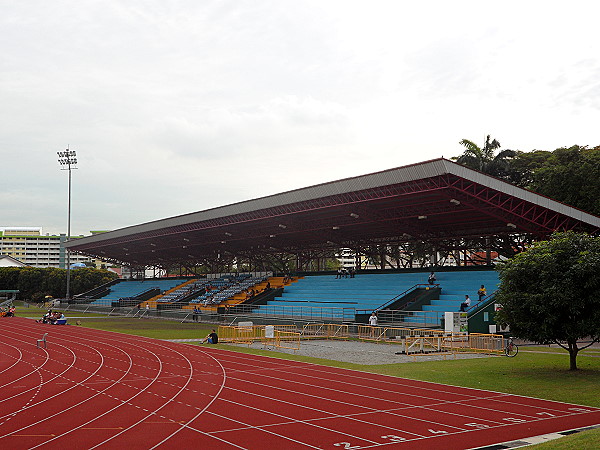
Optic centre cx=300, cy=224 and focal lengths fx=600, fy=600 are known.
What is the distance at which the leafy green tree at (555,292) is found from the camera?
18828 mm

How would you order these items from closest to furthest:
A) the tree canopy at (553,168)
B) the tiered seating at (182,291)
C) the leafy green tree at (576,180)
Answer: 1. the leafy green tree at (576,180)
2. the tree canopy at (553,168)
3. the tiered seating at (182,291)

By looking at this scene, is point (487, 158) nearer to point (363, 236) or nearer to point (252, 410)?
point (363, 236)

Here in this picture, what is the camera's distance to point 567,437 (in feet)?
37.0

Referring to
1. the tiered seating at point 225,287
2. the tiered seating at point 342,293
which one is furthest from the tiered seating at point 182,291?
the tiered seating at point 342,293

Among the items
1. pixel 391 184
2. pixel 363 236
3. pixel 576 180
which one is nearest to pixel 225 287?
pixel 363 236

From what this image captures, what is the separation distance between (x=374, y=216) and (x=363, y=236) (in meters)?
13.9

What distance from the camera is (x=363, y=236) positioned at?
2336 inches

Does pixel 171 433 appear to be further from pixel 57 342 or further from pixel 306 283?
pixel 306 283

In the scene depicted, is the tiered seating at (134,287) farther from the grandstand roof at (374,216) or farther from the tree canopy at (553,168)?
the tree canopy at (553,168)

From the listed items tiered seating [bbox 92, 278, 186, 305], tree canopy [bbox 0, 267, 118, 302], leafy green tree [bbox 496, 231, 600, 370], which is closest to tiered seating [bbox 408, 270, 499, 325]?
leafy green tree [bbox 496, 231, 600, 370]

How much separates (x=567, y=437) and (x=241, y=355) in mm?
18910

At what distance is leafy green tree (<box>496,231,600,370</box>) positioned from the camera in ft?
61.8

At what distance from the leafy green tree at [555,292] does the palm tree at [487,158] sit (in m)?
43.8

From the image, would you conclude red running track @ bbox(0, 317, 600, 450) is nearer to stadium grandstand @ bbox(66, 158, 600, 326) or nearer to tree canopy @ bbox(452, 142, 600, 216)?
stadium grandstand @ bbox(66, 158, 600, 326)
